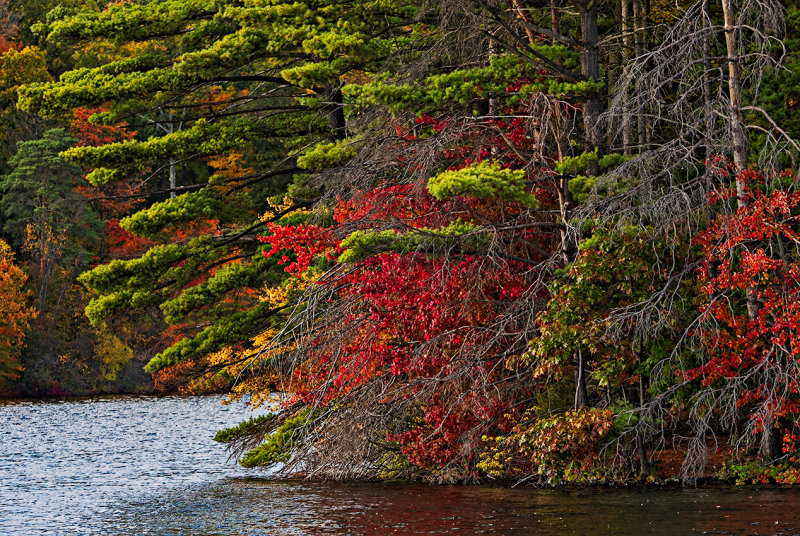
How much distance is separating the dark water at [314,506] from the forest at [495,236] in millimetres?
877

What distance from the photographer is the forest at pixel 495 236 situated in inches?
589

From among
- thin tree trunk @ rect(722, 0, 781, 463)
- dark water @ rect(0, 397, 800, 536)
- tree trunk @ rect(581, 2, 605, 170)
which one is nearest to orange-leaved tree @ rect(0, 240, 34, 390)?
dark water @ rect(0, 397, 800, 536)

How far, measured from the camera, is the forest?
15.0 metres

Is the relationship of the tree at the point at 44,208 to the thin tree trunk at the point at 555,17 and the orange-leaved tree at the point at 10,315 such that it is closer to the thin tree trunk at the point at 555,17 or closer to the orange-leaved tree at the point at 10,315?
the orange-leaved tree at the point at 10,315

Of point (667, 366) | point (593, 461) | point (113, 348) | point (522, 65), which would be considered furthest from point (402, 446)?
point (113, 348)

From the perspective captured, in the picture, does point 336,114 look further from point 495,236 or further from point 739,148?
point 739,148

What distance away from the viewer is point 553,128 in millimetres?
17375

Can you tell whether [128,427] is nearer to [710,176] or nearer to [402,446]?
[402,446]

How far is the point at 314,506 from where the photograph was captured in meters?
15.5

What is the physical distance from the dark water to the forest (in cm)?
88

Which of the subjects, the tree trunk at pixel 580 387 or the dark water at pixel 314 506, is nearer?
the dark water at pixel 314 506

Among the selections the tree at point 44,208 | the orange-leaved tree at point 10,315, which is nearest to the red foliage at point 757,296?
the orange-leaved tree at point 10,315

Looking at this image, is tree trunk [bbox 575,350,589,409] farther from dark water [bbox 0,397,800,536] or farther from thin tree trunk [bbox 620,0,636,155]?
thin tree trunk [bbox 620,0,636,155]

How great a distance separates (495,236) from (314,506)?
4.71m
